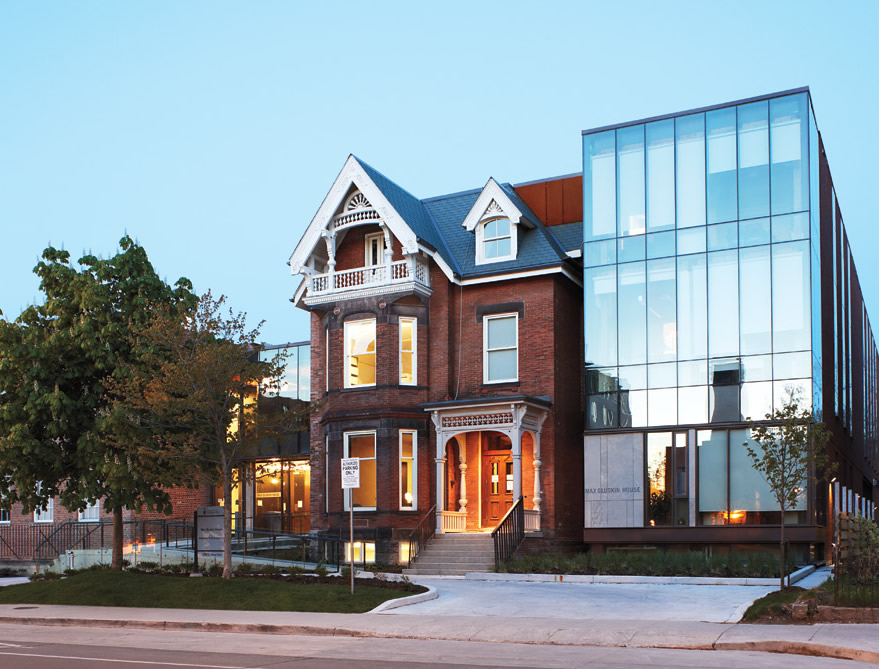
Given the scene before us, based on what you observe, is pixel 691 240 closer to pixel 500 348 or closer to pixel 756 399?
pixel 756 399

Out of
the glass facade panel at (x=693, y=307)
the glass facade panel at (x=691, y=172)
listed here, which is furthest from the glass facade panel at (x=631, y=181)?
the glass facade panel at (x=693, y=307)

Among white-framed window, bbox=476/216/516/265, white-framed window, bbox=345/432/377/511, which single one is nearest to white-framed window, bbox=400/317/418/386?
white-framed window, bbox=345/432/377/511

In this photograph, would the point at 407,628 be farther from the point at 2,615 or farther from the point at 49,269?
the point at 49,269

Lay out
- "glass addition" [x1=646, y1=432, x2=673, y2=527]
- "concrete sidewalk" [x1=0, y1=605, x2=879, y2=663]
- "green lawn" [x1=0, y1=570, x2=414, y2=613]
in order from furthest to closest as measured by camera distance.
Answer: "glass addition" [x1=646, y1=432, x2=673, y2=527] → "green lawn" [x1=0, y1=570, x2=414, y2=613] → "concrete sidewalk" [x1=0, y1=605, x2=879, y2=663]

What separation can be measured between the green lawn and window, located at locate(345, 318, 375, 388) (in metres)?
10.4

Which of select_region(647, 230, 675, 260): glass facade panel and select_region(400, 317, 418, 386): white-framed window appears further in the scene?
select_region(400, 317, 418, 386): white-framed window

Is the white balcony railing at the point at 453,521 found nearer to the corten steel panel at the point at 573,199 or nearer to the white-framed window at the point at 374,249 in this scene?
the white-framed window at the point at 374,249

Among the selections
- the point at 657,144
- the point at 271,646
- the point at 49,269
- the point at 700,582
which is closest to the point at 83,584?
the point at 49,269

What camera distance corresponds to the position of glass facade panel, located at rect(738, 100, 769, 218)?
29.2 m

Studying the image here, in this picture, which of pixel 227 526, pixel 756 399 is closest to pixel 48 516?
pixel 227 526

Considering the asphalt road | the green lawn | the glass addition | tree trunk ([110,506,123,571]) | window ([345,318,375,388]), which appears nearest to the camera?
the asphalt road

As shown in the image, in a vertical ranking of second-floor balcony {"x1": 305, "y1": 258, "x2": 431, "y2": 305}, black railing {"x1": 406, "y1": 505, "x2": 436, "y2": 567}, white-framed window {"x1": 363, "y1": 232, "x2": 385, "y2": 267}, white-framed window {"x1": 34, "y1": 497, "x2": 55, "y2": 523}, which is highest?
white-framed window {"x1": 363, "y1": 232, "x2": 385, "y2": 267}

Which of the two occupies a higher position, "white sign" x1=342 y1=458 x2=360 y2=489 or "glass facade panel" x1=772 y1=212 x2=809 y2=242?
"glass facade panel" x1=772 y1=212 x2=809 y2=242

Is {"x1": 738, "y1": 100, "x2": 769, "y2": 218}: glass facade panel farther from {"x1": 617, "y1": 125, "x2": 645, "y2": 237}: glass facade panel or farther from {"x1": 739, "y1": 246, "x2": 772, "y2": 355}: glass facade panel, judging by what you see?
{"x1": 617, "y1": 125, "x2": 645, "y2": 237}: glass facade panel
